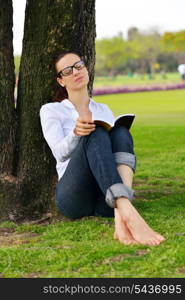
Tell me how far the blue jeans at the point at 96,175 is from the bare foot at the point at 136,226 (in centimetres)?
6

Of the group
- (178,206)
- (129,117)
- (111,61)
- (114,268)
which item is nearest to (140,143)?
(178,206)

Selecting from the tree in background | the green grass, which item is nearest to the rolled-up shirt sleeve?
the green grass

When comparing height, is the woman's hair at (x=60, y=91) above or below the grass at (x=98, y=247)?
above

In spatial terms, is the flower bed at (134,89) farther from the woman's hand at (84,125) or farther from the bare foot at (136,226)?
the bare foot at (136,226)

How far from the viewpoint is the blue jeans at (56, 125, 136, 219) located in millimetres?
4031

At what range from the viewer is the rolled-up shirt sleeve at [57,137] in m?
4.27

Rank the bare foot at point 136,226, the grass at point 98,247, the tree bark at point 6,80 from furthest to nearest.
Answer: the tree bark at point 6,80
the bare foot at point 136,226
the grass at point 98,247

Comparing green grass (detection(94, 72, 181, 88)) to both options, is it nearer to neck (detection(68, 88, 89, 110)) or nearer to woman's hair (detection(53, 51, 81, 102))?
woman's hair (detection(53, 51, 81, 102))

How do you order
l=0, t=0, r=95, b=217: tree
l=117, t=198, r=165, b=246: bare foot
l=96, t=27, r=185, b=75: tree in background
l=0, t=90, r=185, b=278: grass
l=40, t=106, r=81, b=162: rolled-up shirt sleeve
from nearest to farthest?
1. l=0, t=90, r=185, b=278: grass
2. l=117, t=198, r=165, b=246: bare foot
3. l=40, t=106, r=81, b=162: rolled-up shirt sleeve
4. l=0, t=0, r=95, b=217: tree
5. l=96, t=27, r=185, b=75: tree in background

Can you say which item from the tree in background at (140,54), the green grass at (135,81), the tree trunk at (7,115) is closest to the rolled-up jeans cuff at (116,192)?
the tree trunk at (7,115)

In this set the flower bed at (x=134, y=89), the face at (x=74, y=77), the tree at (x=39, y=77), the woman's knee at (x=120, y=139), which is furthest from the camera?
the flower bed at (x=134, y=89)

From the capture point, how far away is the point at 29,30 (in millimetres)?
5070

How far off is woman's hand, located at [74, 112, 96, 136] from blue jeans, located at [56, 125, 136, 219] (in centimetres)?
6

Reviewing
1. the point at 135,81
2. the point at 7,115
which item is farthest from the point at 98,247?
the point at 135,81
